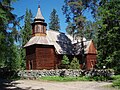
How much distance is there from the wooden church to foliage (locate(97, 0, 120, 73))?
1460cm

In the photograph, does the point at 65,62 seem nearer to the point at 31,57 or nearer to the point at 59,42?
the point at 59,42

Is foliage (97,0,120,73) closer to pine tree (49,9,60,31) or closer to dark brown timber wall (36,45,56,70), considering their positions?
dark brown timber wall (36,45,56,70)

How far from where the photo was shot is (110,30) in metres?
28.6

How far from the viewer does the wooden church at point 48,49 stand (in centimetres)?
4244

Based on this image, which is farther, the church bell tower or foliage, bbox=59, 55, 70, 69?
the church bell tower

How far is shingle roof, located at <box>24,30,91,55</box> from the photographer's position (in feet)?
143

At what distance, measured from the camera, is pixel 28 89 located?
21.8m

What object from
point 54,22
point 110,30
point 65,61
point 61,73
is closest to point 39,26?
point 65,61

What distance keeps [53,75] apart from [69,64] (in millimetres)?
7153

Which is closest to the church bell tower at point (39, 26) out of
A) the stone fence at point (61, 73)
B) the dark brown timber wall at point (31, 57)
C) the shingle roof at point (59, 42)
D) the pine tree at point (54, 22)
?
the shingle roof at point (59, 42)

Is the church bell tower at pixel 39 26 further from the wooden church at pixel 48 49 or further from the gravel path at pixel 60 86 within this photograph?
the gravel path at pixel 60 86

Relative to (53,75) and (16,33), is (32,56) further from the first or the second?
(16,33)

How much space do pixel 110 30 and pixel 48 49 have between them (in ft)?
54.8

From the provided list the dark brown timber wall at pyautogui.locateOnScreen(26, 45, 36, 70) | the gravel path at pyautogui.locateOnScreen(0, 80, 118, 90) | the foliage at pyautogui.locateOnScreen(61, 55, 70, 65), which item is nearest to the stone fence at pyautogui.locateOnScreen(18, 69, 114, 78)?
the foliage at pyautogui.locateOnScreen(61, 55, 70, 65)
